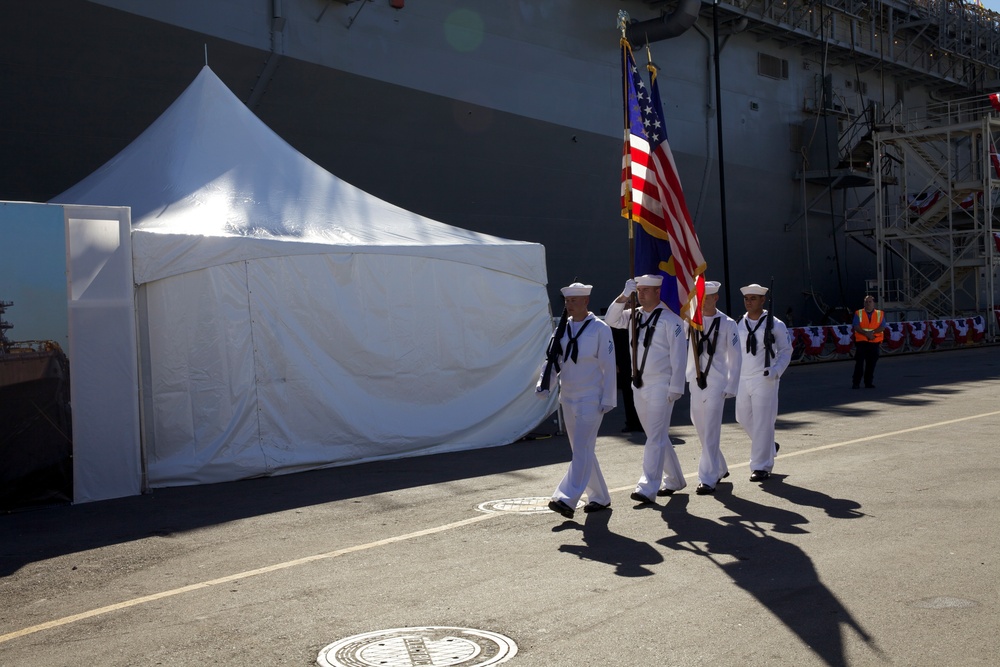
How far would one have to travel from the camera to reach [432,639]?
4.53m

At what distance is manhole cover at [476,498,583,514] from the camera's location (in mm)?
7695

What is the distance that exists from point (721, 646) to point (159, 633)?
2.63 meters

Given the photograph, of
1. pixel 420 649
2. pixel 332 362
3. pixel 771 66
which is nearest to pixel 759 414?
pixel 332 362

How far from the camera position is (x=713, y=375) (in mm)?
8773

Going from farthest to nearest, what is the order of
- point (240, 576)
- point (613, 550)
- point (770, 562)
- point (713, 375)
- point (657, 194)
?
point (657, 194) < point (713, 375) < point (613, 550) < point (240, 576) < point (770, 562)

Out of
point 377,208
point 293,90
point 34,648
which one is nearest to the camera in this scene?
point 34,648

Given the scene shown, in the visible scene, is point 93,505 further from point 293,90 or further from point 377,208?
point 293,90

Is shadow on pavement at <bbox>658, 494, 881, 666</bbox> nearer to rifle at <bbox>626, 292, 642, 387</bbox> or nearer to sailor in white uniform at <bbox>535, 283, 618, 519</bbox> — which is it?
sailor in white uniform at <bbox>535, 283, 618, 519</bbox>

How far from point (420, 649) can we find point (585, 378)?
354cm

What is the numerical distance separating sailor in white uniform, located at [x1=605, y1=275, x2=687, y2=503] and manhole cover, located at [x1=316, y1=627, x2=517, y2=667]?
347cm

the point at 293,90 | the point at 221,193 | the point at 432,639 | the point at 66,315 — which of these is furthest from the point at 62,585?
the point at 293,90

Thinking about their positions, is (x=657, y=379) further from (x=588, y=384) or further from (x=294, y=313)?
(x=294, y=313)

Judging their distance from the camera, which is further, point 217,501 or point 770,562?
point 217,501

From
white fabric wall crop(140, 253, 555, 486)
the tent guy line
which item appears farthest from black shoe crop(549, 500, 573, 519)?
white fabric wall crop(140, 253, 555, 486)
